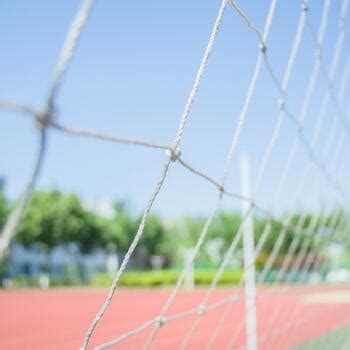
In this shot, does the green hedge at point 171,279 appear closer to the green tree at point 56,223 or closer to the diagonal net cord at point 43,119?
the green tree at point 56,223

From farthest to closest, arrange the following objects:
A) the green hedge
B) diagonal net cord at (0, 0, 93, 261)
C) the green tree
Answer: the green tree < the green hedge < diagonal net cord at (0, 0, 93, 261)

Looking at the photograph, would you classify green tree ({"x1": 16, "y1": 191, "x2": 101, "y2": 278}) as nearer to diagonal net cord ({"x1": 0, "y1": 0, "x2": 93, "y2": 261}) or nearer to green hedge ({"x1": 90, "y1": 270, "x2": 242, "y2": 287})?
green hedge ({"x1": 90, "y1": 270, "x2": 242, "y2": 287})

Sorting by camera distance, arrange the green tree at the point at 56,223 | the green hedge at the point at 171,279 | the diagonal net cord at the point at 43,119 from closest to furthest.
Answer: the diagonal net cord at the point at 43,119 → the green hedge at the point at 171,279 → the green tree at the point at 56,223

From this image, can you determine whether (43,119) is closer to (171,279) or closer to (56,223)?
(171,279)

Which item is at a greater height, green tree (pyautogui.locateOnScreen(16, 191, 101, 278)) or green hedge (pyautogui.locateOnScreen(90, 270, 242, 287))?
green tree (pyautogui.locateOnScreen(16, 191, 101, 278))

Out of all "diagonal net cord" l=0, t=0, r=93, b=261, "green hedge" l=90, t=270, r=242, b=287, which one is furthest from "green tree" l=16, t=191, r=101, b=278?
"diagonal net cord" l=0, t=0, r=93, b=261

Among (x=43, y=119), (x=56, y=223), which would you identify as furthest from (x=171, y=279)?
(x=43, y=119)

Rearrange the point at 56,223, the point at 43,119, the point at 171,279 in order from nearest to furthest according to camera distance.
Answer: the point at 43,119
the point at 171,279
the point at 56,223

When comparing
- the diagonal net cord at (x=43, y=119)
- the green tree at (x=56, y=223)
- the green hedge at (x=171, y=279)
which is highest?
the diagonal net cord at (x=43, y=119)

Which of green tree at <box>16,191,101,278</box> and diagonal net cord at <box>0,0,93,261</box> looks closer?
diagonal net cord at <box>0,0,93,261</box>

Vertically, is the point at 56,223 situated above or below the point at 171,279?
above

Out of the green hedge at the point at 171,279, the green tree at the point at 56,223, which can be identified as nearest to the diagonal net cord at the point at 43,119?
the green hedge at the point at 171,279

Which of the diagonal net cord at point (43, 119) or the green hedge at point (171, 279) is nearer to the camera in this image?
the diagonal net cord at point (43, 119)

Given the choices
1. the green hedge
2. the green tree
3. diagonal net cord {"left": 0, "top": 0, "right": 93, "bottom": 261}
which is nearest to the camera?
diagonal net cord {"left": 0, "top": 0, "right": 93, "bottom": 261}
